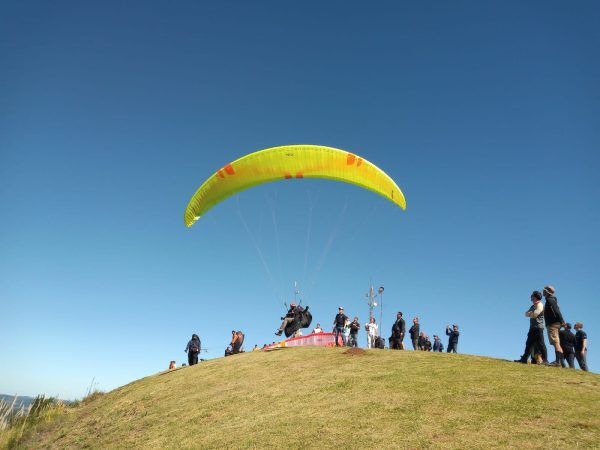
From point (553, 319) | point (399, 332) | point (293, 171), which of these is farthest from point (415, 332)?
point (293, 171)

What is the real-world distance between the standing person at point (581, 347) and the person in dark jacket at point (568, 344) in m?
0.49

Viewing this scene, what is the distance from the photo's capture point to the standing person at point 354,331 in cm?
2238

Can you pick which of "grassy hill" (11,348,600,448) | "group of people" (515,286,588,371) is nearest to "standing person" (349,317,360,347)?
"grassy hill" (11,348,600,448)

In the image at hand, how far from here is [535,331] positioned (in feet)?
46.7

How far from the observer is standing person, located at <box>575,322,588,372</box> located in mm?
15648

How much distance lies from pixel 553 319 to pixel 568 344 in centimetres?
241

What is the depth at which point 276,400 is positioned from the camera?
45.2 ft

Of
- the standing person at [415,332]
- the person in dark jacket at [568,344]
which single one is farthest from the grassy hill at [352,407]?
the standing person at [415,332]

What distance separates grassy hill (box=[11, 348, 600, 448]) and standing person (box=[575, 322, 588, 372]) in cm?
318

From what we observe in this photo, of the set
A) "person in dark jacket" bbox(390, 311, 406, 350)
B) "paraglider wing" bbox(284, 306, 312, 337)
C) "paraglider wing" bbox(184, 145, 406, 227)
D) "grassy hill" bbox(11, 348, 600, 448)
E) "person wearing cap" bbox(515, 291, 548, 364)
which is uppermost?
"paraglider wing" bbox(184, 145, 406, 227)

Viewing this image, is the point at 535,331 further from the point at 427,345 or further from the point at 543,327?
the point at 427,345

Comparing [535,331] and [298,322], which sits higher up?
[298,322]

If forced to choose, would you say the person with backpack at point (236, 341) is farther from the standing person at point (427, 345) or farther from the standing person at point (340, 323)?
the standing person at point (427, 345)

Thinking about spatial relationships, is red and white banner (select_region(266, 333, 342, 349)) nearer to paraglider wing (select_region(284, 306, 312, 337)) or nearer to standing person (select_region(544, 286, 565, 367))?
paraglider wing (select_region(284, 306, 312, 337))
